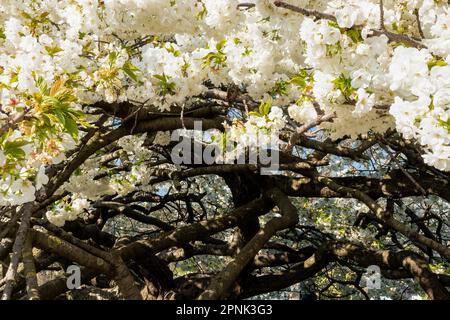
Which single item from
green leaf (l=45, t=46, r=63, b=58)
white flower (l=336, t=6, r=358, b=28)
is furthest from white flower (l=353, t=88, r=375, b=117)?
green leaf (l=45, t=46, r=63, b=58)

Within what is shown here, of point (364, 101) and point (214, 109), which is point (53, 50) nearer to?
point (364, 101)

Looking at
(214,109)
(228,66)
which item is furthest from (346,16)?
(214,109)

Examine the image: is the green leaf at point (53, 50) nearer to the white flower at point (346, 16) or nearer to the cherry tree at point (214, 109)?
the cherry tree at point (214, 109)

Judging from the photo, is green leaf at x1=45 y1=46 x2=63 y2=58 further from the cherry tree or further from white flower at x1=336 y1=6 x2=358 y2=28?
white flower at x1=336 y1=6 x2=358 y2=28

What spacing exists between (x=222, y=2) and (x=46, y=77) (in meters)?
1.16

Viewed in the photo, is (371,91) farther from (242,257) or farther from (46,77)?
(242,257)

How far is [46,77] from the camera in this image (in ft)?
9.21

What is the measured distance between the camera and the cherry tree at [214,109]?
241 centimetres

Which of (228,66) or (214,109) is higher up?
(214,109)

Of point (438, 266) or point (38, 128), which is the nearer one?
point (38, 128)

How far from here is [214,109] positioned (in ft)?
18.0

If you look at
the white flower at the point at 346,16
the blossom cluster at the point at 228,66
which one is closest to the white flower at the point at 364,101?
the blossom cluster at the point at 228,66
